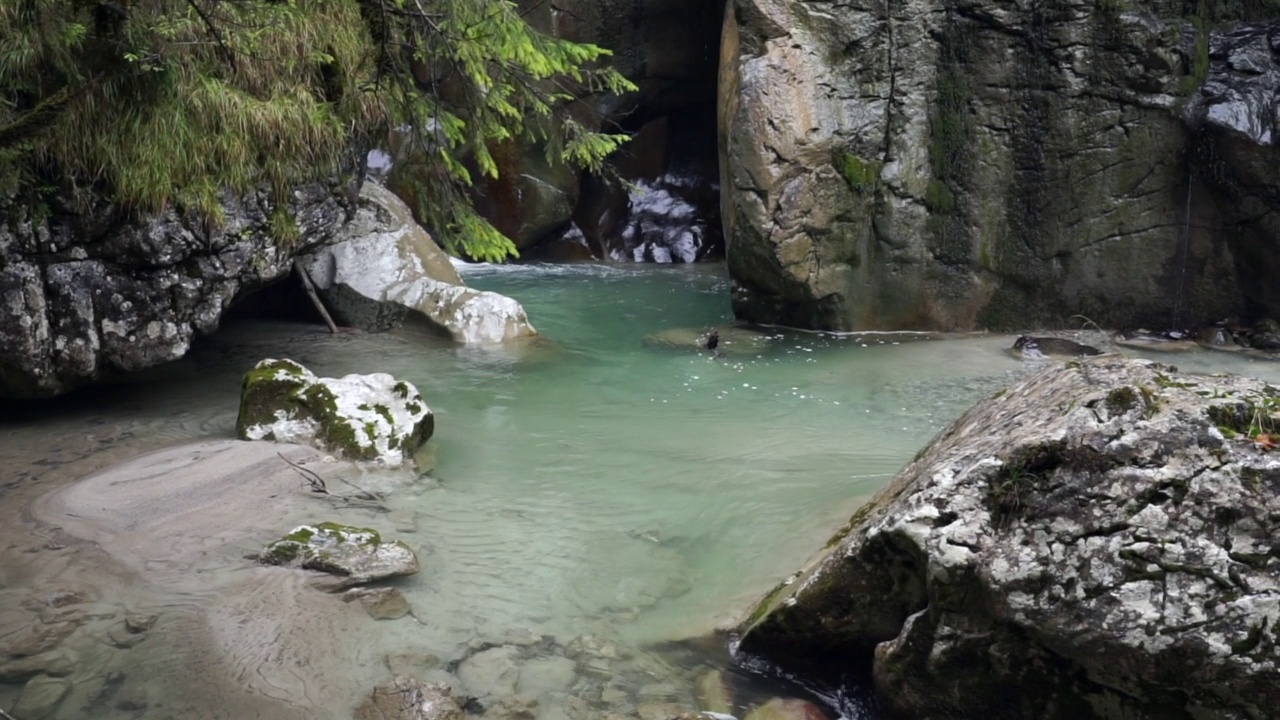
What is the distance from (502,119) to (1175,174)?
6.94m

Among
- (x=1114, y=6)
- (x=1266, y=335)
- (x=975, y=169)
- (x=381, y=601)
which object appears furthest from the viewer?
(x=975, y=169)

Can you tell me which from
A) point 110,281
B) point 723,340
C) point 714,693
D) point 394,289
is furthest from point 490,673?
point 394,289

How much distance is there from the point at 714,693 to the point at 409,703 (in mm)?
1110

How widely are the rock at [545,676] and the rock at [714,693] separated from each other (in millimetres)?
490

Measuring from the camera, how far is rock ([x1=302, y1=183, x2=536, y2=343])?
1038 centimetres

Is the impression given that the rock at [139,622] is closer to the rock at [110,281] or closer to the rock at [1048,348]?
the rock at [110,281]

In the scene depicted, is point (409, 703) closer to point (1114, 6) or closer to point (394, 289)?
point (394, 289)

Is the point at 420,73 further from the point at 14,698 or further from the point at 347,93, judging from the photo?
the point at 14,698

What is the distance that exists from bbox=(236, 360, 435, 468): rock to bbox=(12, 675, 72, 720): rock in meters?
2.65

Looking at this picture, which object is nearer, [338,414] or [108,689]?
[108,689]

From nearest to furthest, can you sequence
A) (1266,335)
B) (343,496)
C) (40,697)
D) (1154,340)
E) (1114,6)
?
(40,697) < (343,496) < (1266,335) < (1114,6) < (1154,340)

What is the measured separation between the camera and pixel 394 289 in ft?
35.1

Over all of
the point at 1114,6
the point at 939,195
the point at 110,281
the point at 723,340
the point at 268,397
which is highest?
the point at 1114,6

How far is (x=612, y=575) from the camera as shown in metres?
5.04
